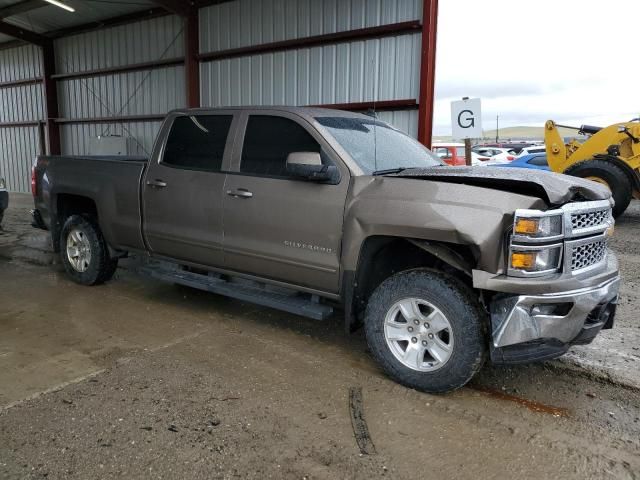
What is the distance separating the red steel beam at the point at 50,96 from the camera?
54.3 feet

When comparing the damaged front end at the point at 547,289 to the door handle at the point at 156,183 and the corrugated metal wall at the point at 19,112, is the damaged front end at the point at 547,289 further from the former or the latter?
the corrugated metal wall at the point at 19,112

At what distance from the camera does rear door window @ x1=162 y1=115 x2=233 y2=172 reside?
15.4 feet

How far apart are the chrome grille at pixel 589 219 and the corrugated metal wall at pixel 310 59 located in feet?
21.7

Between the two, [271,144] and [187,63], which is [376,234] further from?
[187,63]

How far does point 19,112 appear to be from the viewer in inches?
714

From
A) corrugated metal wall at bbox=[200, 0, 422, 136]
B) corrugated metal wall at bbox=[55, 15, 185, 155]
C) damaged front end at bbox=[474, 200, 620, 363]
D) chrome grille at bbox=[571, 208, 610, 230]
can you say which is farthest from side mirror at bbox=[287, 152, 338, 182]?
corrugated metal wall at bbox=[55, 15, 185, 155]

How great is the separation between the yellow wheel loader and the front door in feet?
27.3

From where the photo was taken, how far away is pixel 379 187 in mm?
3658

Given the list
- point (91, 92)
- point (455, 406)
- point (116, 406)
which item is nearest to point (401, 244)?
point (455, 406)

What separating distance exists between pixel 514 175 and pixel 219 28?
10.8m

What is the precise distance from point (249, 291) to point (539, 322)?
234 centimetres

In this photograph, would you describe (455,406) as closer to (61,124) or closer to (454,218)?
(454,218)

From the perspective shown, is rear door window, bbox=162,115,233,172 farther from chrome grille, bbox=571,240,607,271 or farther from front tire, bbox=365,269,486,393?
chrome grille, bbox=571,240,607,271

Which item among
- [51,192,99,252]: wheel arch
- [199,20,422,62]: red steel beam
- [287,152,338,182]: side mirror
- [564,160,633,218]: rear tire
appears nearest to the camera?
[287,152,338,182]: side mirror
